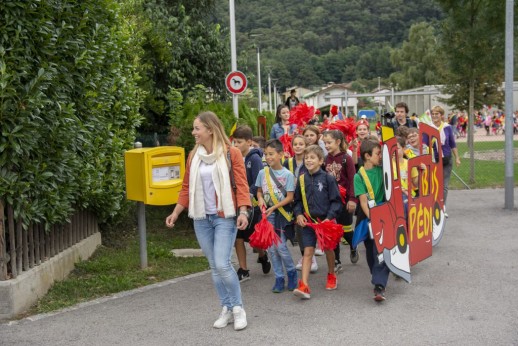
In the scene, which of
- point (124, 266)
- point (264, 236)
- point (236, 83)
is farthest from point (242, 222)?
point (236, 83)

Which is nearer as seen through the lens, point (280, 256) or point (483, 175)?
point (280, 256)

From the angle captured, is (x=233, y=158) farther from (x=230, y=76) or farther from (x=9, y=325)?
(x=230, y=76)

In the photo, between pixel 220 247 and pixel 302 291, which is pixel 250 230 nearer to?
pixel 302 291

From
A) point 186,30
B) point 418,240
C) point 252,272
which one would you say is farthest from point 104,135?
point 186,30

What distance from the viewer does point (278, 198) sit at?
6.72m

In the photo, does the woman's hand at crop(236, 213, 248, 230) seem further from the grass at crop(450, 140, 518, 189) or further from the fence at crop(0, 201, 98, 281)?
the grass at crop(450, 140, 518, 189)

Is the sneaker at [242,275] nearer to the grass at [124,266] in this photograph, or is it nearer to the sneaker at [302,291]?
the grass at [124,266]

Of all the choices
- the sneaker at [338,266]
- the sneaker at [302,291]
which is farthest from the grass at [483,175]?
the sneaker at [302,291]

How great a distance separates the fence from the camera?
591 centimetres

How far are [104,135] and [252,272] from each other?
90.5 inches

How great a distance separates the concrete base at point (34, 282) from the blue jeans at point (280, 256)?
215cm

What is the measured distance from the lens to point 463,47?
50.5 ft

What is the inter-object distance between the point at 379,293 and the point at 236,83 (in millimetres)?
9108

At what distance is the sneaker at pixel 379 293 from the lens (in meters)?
6.24
